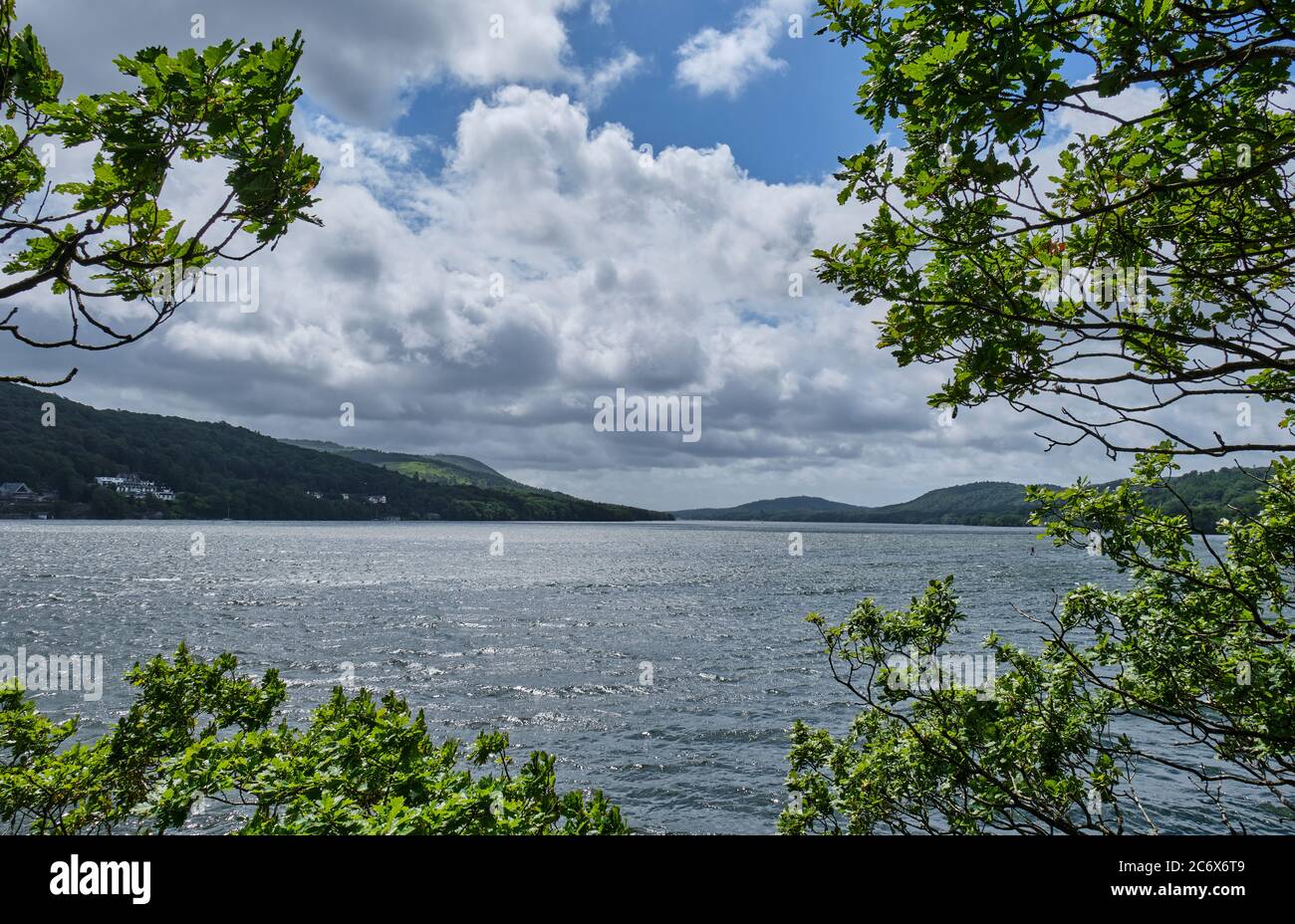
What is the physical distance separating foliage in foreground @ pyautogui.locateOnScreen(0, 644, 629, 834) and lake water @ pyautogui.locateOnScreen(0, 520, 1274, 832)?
10.3m

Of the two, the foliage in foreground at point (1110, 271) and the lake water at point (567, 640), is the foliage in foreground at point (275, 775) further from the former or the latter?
the lake water at point (567, 640)

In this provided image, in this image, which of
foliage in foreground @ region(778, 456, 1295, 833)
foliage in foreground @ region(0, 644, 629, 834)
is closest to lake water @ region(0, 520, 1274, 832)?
foliage in foreground @ region(778, 456, 1295, 833)

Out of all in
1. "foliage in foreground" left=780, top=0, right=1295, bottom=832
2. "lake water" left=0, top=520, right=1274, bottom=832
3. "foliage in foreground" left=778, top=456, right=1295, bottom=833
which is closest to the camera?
"foliage in foreground" left=780, top=0, right=1295, bottom=832

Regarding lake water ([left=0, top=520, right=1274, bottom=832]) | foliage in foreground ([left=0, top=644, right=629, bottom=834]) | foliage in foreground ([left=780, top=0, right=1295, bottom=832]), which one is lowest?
lake water ([left=0, top=520, right=1274, bottom=832])

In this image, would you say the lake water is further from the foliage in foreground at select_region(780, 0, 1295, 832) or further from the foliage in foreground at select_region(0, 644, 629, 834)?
the foliage in foreground at select_region(0, 644, 629, 834)

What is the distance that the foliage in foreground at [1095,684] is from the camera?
9086 millimetres

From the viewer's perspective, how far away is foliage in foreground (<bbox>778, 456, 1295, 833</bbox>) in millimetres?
9086

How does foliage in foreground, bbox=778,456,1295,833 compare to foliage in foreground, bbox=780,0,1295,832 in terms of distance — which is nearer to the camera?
foliage in foreground, bbox=780,0,1295,832

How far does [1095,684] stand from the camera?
11531mm

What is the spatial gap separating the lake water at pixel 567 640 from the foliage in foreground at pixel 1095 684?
187 centimetres

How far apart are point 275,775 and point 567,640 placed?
178 ft

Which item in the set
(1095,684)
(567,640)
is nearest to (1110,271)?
(1095,684)

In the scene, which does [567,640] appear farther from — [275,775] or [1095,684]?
[275,775]
